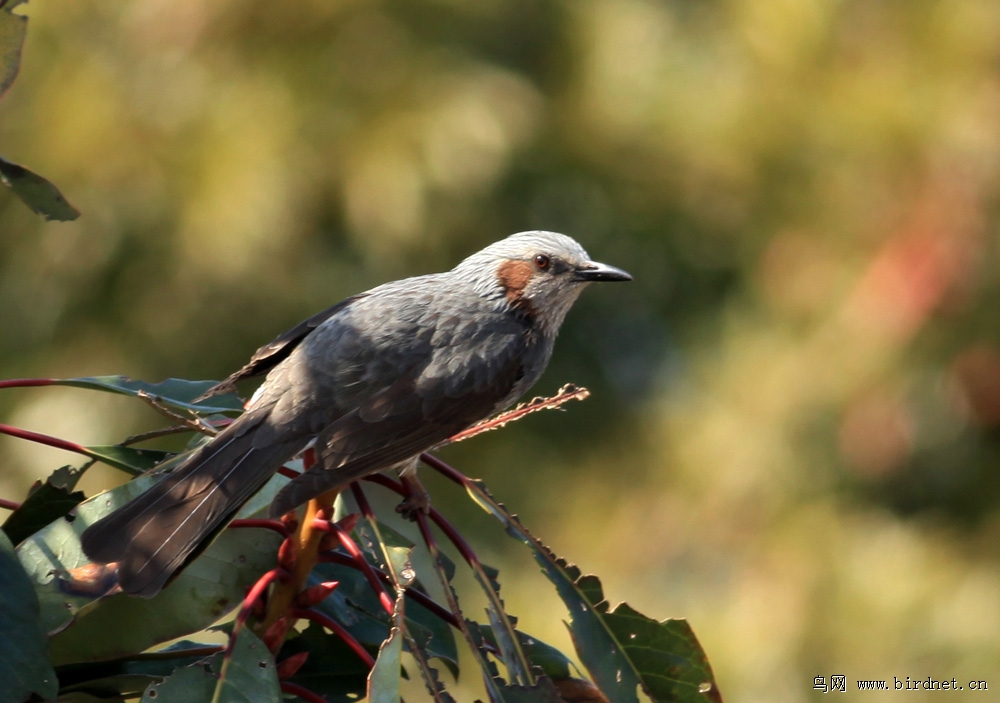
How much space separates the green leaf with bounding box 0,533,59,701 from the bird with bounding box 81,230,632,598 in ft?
0.52

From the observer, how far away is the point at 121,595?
216cm

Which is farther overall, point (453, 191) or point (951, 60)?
point (453, 191)

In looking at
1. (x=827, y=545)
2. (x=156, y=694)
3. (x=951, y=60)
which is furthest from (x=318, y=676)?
(x=951, y=60)

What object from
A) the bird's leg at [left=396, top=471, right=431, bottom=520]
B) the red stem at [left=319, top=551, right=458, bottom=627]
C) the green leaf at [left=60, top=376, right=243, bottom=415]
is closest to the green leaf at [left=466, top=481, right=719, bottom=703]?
the bird's leg at [left=396, top=471, right=431, bottom=520]

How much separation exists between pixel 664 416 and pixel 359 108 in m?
3.74

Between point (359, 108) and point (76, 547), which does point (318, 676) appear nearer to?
point (76, 547)

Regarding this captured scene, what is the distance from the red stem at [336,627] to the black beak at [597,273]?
148 centimetres

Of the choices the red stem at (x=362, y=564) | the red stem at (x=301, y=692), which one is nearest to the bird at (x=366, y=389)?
the red stem at (x=362, y=564)

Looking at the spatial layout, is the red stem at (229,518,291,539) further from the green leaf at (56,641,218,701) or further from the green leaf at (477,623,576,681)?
the green leaf at (477,623,576,681)

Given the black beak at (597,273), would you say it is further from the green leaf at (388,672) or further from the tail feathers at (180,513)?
the green leaf at (388,672)

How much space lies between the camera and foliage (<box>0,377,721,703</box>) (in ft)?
6.66

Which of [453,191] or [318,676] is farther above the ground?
[453,191]

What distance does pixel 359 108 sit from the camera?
9.48m

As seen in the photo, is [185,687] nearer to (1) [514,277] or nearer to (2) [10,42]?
(2) [10,42]
